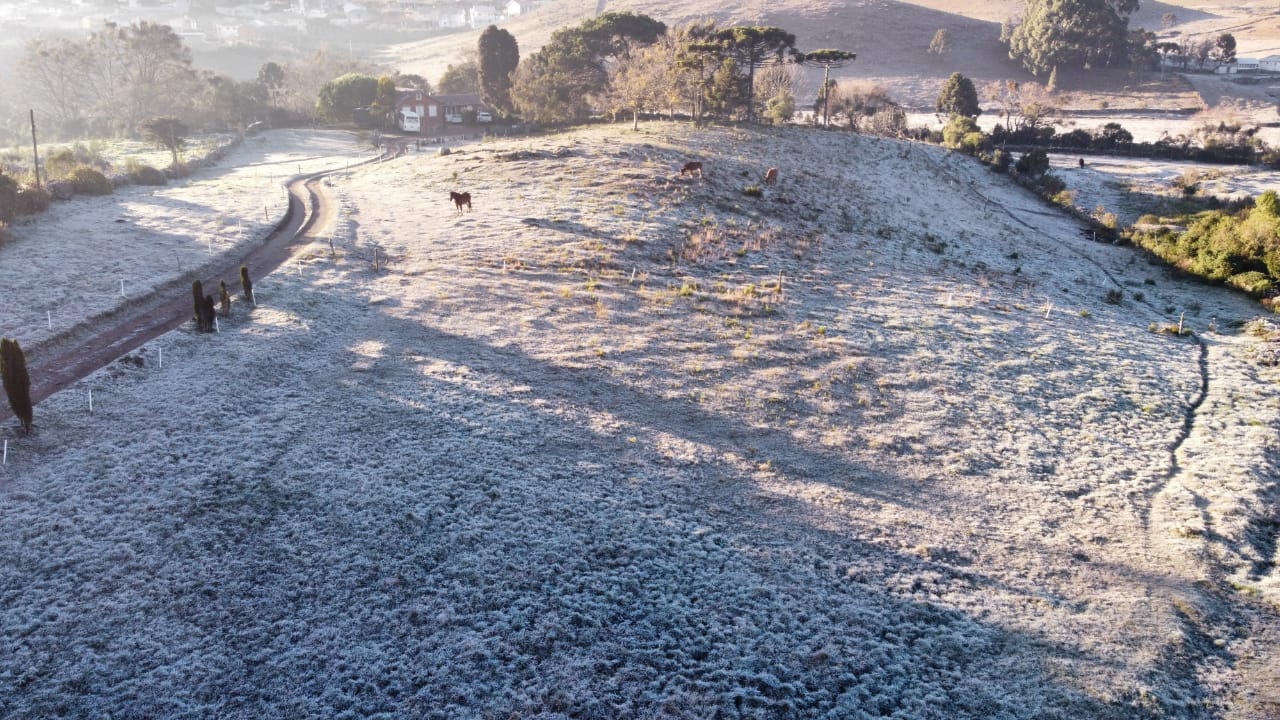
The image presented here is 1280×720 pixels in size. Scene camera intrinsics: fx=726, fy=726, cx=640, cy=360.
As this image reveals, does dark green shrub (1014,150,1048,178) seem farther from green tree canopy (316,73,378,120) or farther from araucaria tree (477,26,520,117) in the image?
green tree canopy (316,73,378,120)

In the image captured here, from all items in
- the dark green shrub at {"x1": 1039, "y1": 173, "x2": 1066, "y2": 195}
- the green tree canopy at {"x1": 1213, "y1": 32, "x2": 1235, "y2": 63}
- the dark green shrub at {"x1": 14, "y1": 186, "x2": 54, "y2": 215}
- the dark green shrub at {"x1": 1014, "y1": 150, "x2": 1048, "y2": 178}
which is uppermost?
the green tree canopy at {"x1": 1213, "y1": 32, "x2": 1235, "y2": 63}

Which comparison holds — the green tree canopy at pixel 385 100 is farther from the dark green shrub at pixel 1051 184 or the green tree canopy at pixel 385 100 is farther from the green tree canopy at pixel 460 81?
the dark green shrub at pixel 1051 184

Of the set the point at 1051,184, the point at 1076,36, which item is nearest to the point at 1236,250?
the point at 1051,184

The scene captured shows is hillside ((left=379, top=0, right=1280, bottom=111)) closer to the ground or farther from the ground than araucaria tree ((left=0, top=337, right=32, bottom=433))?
farther from the ground

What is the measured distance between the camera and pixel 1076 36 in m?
118

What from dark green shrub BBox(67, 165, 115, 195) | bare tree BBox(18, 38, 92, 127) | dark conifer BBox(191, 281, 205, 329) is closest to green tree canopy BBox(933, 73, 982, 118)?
dark green shrub BBox(67, 165, 115, 195)

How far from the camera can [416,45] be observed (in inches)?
7643

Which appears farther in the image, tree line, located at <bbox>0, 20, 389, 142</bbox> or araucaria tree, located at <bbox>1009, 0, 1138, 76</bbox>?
araucaria tree, located at <bbox>1009, 0, 1138, 76</bbox>

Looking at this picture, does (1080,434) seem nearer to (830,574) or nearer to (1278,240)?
(830,574)

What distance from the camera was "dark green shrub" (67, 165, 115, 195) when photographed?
147 ft

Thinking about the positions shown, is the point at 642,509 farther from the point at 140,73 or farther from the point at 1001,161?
the point at 140,73

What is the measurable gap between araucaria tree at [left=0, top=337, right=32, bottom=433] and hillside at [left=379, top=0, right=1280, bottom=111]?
367 ft

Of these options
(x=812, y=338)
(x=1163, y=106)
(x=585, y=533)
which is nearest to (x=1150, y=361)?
(x=812, y=338)

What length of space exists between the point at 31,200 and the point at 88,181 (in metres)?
8.01
